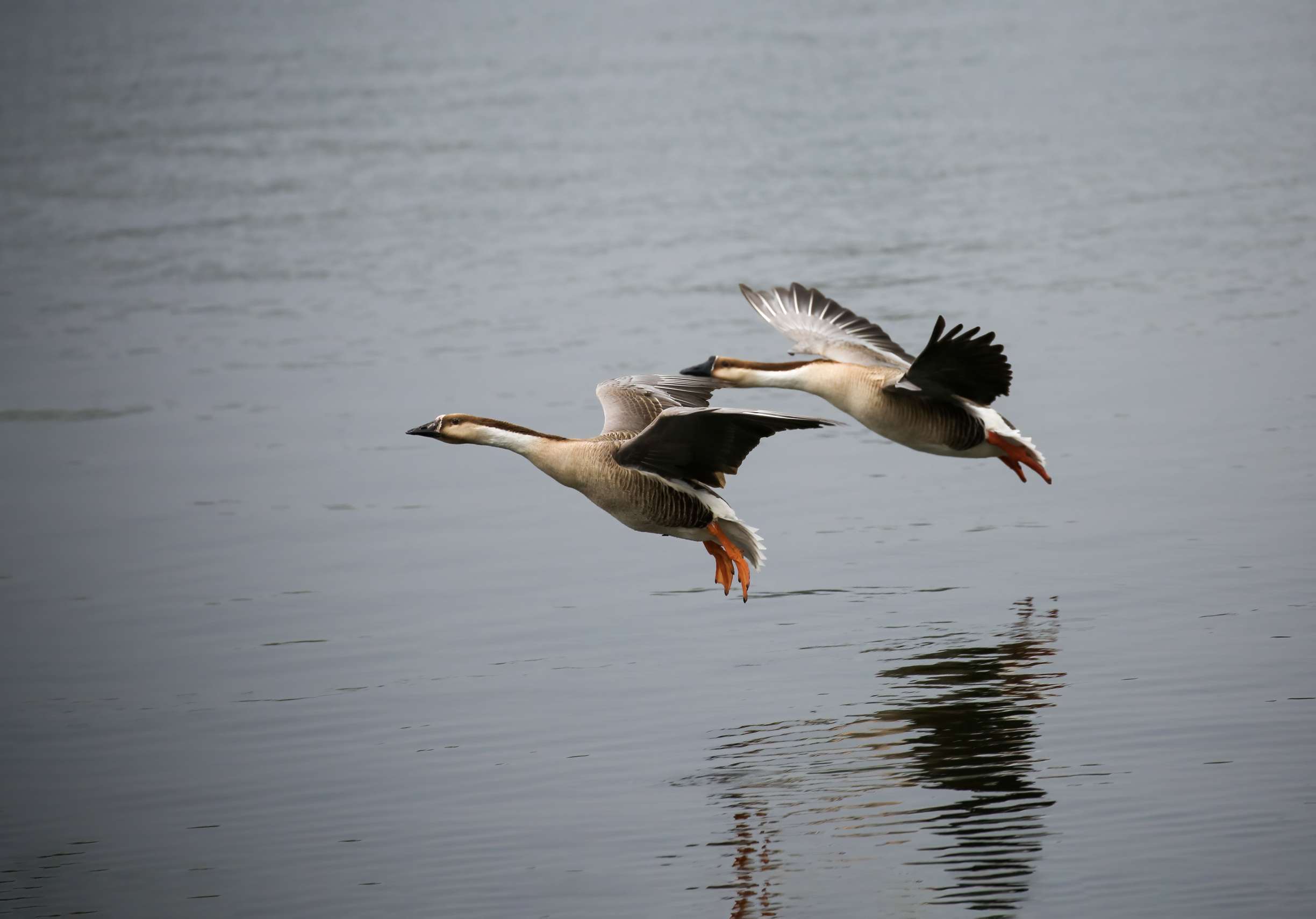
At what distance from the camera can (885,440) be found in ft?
50.4

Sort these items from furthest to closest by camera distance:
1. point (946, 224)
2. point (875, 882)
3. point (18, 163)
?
point (18, 163)
point (946, 224)
point (875, 882)

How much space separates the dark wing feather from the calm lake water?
1.05 m

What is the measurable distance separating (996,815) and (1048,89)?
29149mm

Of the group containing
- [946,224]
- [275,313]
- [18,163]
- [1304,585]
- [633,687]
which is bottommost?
[633,687]

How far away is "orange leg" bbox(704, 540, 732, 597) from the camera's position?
35.7ft

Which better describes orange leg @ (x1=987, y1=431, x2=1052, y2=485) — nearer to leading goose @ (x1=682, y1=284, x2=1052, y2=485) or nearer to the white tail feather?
leading goose @ (x1=682, y1=284, x2=1052, y2=485)

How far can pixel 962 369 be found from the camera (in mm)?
11172

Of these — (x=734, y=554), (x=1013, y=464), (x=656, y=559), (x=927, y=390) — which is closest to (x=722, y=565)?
(x=734, y=554)

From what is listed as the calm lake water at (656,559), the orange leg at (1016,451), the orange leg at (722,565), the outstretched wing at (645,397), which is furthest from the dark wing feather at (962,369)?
the orange leg at (722,565)

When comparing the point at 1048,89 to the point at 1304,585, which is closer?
the point at 1304,585

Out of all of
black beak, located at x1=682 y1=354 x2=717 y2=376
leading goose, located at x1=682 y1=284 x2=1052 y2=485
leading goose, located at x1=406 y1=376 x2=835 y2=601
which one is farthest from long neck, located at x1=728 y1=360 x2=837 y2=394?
leading goose, located at x1=406 y1=376 x2=835 y2=601

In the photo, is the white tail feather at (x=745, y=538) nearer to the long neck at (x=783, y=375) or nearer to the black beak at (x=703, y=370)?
the long neck at (x=783, y=375)

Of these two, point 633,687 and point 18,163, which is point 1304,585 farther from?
point 18,163

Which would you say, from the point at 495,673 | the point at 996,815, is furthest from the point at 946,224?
the point at 996,815
